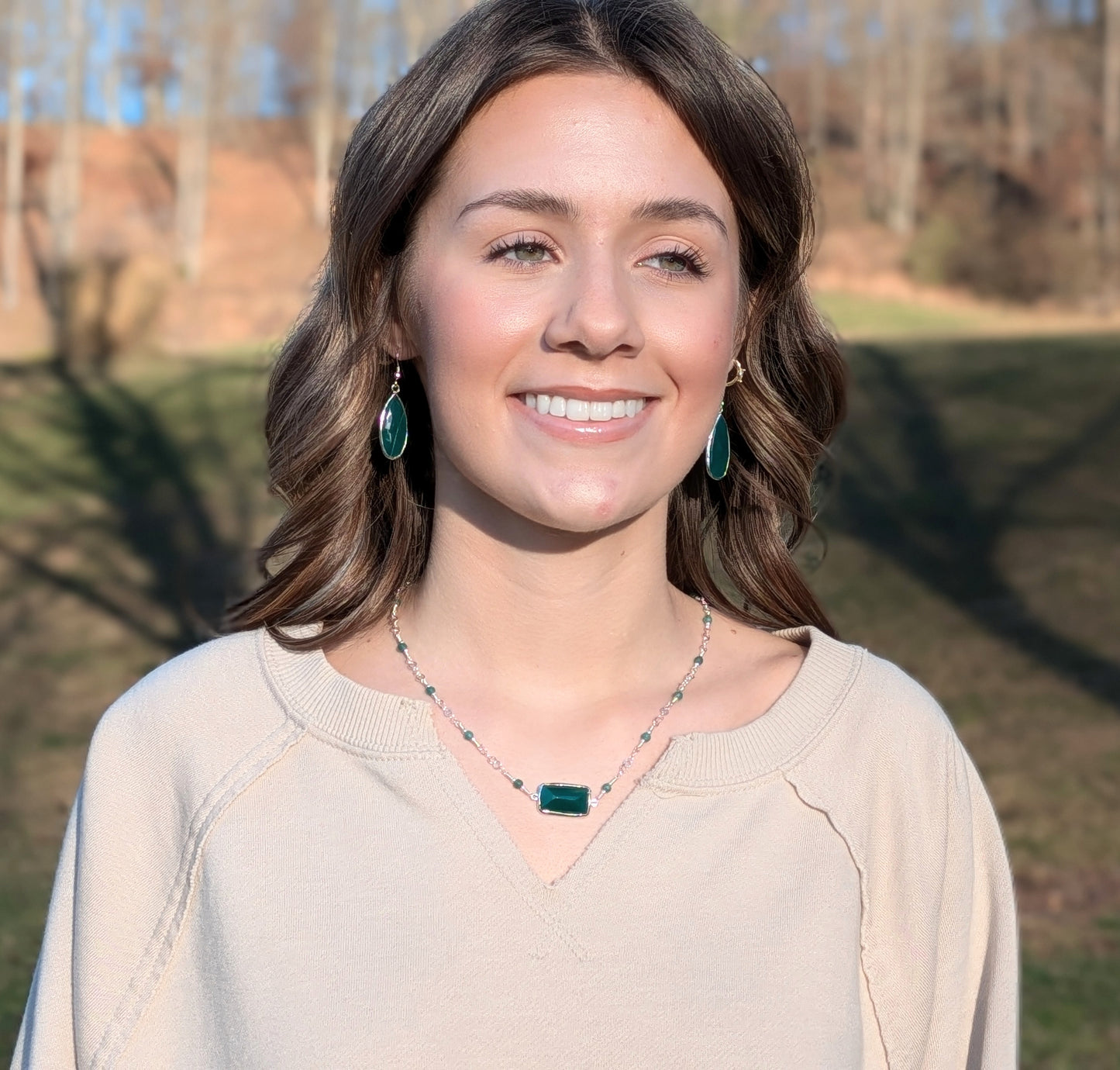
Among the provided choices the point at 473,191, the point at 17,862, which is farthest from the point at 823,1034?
the point at 17,862

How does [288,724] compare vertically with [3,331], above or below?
above

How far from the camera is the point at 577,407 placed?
5.74 feet

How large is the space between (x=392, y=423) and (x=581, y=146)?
50 cm

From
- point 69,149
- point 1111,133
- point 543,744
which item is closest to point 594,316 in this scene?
point 543,744

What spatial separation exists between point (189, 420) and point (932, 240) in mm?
18360

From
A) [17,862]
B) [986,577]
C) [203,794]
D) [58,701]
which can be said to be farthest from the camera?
[986,577]

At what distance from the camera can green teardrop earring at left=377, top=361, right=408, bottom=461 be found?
2066mm

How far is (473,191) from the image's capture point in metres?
1.81

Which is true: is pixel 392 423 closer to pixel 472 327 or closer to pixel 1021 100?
pixel 472 327

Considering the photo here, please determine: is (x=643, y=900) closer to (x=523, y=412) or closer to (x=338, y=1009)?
(x=338, y=1009)

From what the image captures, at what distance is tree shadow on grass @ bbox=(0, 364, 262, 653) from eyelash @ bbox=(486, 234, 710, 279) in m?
6.82

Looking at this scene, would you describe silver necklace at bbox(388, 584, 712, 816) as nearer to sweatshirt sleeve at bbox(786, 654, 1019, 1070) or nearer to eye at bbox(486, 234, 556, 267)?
sweatshirt sleeve at bbox(786, 654, 1019, 1070)

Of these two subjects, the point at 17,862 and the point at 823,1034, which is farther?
the point at 17,862

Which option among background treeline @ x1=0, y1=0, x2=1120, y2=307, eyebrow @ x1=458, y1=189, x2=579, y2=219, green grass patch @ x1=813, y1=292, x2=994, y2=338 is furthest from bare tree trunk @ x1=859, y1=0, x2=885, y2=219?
eyebrow @ x1=458, y1=189, x2=579, y2=219
